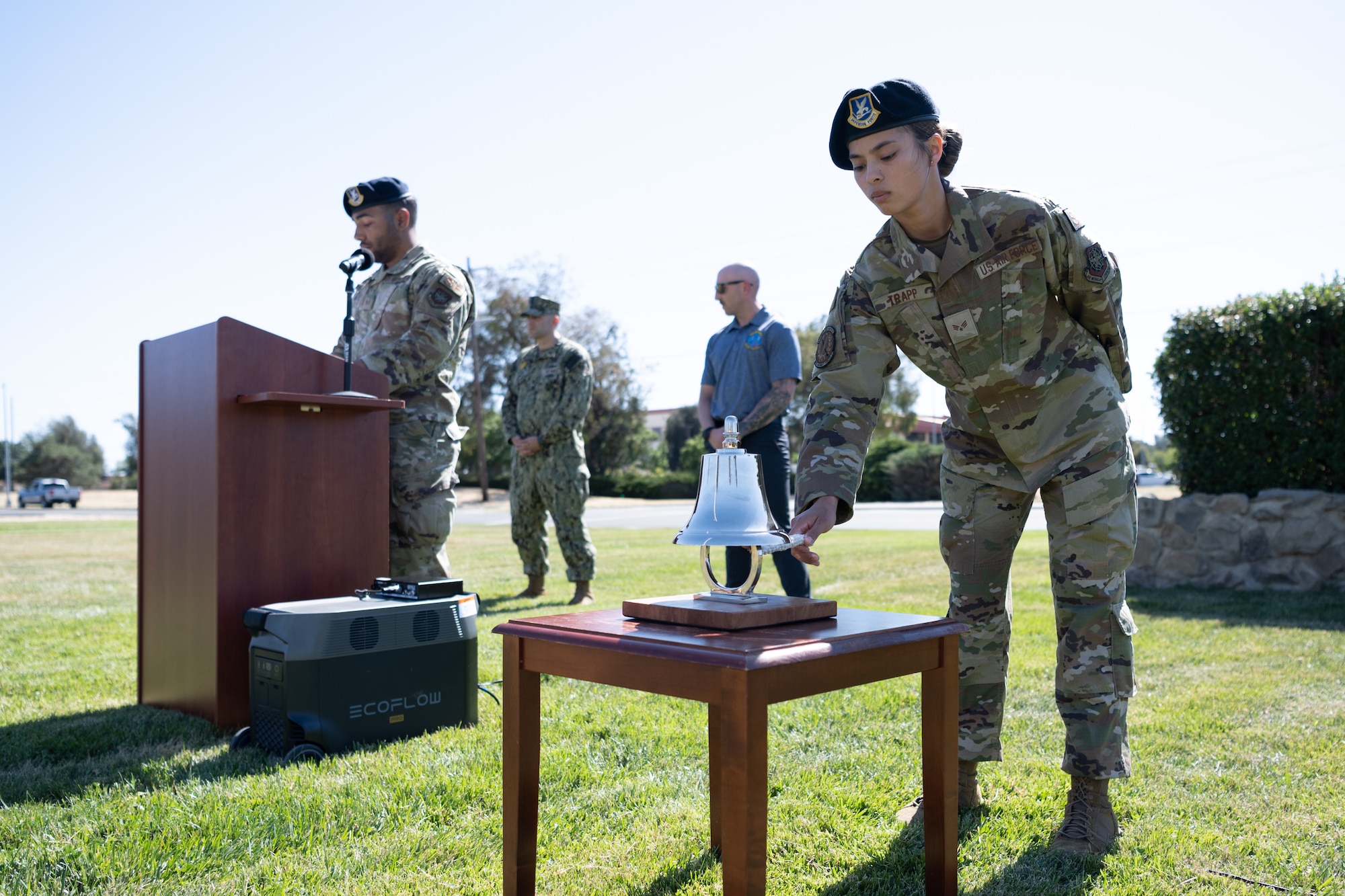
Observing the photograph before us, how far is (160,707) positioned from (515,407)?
3.97m

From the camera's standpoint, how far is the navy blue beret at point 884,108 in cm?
226

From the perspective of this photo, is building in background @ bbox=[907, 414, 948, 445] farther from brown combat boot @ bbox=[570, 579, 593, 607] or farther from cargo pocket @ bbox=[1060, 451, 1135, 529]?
cargo pocket @ bbox=[1060, 451, 1135, 529]

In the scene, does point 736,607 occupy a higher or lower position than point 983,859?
higher

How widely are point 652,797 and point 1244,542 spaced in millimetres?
6406

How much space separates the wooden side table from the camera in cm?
165

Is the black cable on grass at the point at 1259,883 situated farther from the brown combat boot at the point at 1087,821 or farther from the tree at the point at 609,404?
the tree at the point at 609,404

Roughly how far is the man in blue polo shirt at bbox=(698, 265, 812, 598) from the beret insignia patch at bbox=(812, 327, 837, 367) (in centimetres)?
256

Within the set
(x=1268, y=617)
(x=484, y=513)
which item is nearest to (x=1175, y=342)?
(x=1268, y=617)

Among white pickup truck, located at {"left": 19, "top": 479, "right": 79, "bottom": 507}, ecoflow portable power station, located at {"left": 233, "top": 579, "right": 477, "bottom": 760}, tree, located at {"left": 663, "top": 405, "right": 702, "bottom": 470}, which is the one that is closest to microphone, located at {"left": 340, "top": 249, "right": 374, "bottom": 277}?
ecoflow portable power station, located at {"left": 233, "top": 579, "right": 477, "bottom": 760}

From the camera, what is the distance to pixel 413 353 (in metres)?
4.26

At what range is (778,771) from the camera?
120 inches

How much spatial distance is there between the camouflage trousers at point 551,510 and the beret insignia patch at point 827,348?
464 centimetres

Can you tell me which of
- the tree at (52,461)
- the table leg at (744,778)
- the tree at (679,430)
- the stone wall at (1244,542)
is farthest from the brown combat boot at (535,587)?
the tree at (52,461)

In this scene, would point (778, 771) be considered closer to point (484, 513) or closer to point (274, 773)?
point (274, 773)
